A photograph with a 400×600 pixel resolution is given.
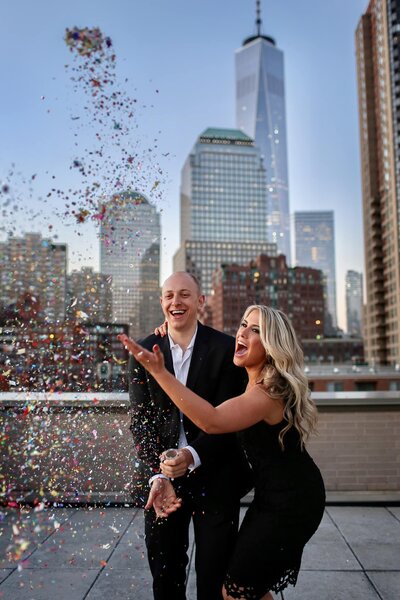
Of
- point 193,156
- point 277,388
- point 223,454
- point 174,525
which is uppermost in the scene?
point 193,156

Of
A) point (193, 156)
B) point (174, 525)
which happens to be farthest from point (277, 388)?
point (193, 156)

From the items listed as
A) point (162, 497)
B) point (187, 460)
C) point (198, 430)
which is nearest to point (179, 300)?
point (198, 430)

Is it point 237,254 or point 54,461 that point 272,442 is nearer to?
point 54,461

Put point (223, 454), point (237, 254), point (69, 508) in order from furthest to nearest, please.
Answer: point (237, 254) → point (69, 508) → point (223, 454)

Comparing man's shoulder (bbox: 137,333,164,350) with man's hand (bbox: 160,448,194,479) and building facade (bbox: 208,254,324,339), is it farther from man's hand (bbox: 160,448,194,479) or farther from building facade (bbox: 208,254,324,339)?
building facade (bbox: 208,254,324,339)

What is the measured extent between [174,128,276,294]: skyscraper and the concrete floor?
522 ft

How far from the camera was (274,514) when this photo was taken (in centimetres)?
212

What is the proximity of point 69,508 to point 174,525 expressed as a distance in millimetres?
3528

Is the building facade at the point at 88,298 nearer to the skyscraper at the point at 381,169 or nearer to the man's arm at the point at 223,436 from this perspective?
the man's arm at the point at 223,436

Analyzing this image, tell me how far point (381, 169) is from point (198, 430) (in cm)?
10873

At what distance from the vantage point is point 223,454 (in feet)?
8.05

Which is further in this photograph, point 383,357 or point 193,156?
point 193,156

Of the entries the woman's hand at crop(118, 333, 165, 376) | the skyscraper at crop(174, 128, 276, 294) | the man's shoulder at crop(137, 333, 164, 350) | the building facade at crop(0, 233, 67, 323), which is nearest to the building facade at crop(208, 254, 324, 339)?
the skyscraper at crop(174, 128, 276, 294)

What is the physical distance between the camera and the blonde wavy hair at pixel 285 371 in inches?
86.4
